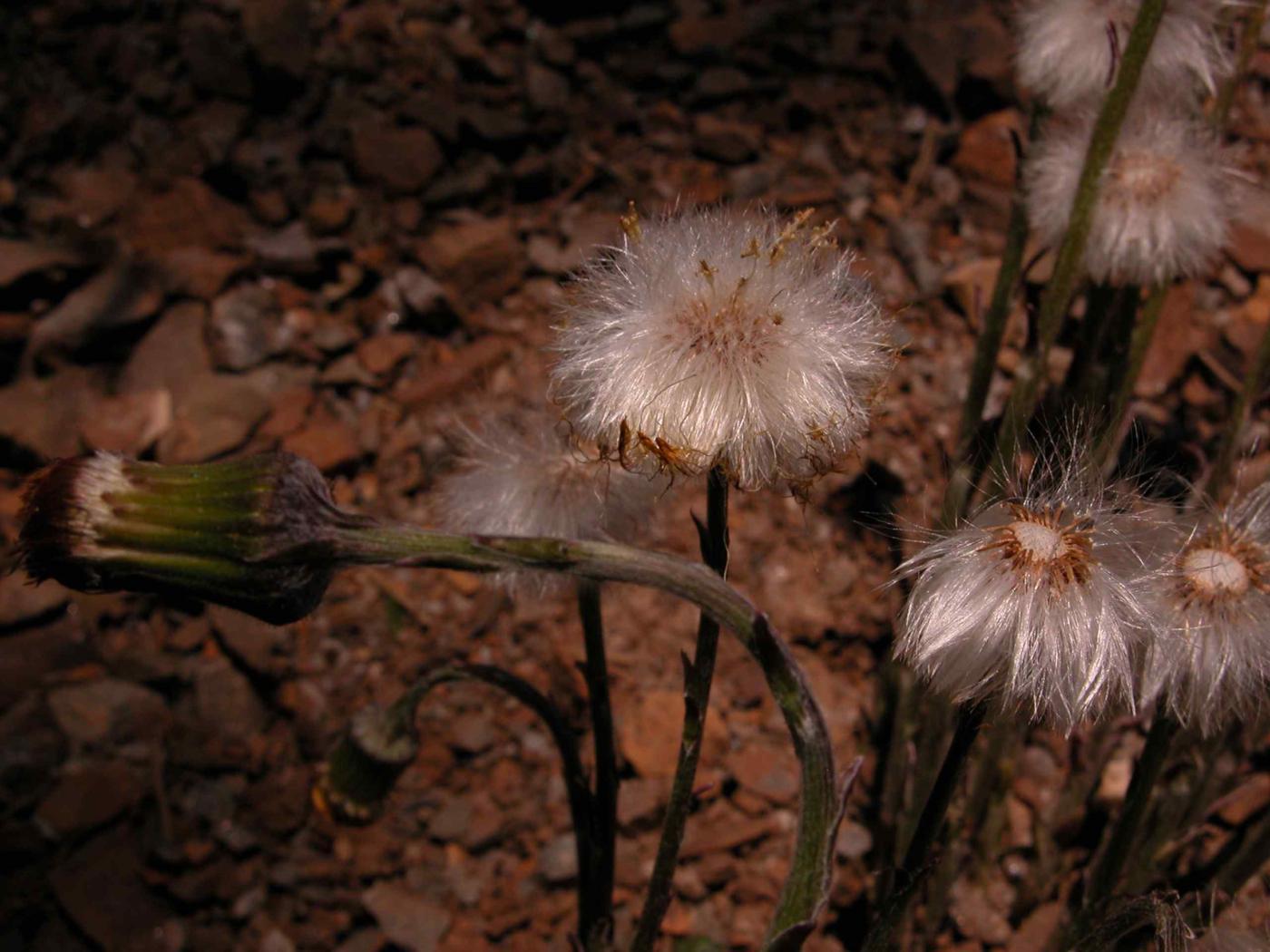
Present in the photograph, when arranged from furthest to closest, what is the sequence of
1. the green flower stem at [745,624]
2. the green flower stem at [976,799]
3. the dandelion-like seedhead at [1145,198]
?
1. the green flower stem at [976,799]
2. the dandelion-like seedhead at [1145,198]
3. the green flower stem at [745,624]

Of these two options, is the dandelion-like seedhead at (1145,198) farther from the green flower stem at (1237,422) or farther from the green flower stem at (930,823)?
the green flower stem at (930,823)

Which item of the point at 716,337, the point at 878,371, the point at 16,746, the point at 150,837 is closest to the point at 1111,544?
the point at 878,371

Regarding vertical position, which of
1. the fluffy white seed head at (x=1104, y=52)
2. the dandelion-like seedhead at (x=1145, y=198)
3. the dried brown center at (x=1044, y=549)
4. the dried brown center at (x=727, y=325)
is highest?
the fluffy white seed head at (x=1104, y=52)

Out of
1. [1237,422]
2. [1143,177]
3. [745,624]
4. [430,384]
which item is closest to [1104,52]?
[1143,177]

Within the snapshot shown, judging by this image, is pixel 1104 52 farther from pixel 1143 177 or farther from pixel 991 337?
pixel 991 337

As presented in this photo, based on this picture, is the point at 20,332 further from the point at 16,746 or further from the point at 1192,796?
the point at 1192,796

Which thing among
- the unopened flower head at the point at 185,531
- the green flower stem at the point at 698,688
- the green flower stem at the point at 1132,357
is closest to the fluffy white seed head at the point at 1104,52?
the green flower stem at the point at 1132,357

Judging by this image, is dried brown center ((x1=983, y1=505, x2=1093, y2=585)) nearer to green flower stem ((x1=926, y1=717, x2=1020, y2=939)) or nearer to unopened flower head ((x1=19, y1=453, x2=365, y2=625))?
unopened flower head ((x1=19, y1=453, x2=365, y2=625))
